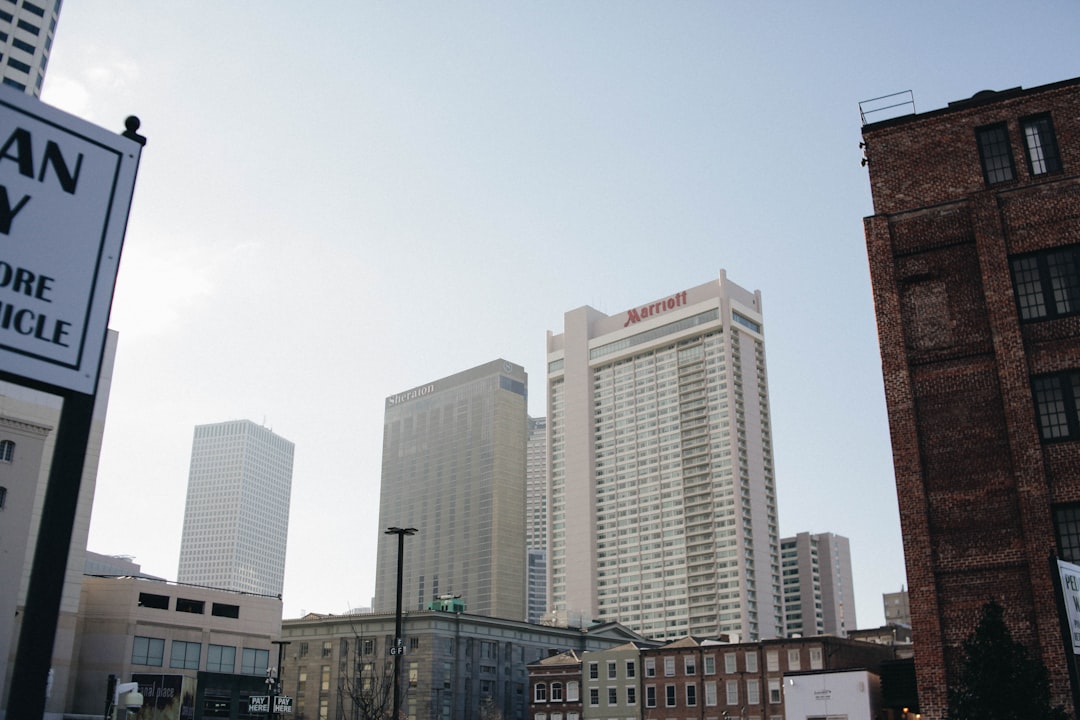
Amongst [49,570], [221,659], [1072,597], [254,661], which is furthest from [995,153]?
[254,661]

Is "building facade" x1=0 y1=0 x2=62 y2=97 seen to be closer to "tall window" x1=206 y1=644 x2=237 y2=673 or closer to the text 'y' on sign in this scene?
"tall window" x1=206 y1=644 x2=237 y2=673

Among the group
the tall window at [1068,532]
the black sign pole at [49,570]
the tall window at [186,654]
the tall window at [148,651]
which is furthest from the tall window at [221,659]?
the black sign pole at [49,570]

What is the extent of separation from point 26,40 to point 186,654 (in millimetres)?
86746

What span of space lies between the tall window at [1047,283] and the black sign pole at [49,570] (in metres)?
32.1

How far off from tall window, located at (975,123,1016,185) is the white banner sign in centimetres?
1767

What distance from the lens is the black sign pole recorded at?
424cm

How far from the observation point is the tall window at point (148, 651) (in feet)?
281

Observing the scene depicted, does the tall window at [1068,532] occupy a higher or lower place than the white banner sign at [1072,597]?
higher

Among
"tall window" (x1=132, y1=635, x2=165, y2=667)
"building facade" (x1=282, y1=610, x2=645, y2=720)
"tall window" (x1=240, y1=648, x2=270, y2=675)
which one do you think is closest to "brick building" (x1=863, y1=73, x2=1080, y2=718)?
"tall window" (x1=132, y1=635, x2=165, y2=667)

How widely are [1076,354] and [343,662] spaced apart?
101779mm

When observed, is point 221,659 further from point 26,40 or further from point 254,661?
point 26,40

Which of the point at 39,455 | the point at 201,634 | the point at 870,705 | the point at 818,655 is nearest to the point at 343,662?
the point at 201,634

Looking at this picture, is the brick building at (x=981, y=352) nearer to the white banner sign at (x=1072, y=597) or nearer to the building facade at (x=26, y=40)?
the white banner sign at (x=1072, y=597)

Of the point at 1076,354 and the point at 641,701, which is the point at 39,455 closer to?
the point at 641,701
